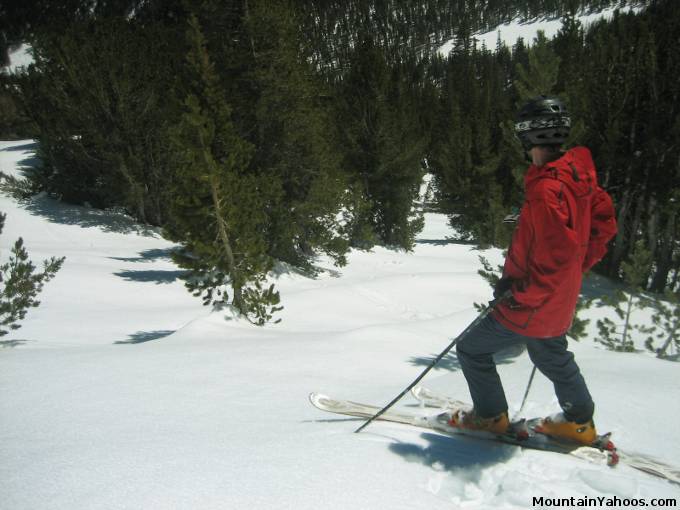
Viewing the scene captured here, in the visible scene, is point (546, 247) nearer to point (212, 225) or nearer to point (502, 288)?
point (502, 288)

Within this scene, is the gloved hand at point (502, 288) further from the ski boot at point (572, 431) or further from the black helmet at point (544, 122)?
the ski boot at point (572, 431)

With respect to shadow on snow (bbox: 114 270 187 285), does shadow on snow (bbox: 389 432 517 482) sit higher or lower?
higher

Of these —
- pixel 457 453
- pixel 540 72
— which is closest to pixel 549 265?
pixel 457 453

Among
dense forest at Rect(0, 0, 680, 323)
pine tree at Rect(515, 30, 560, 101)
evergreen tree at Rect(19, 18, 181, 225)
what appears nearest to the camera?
pine tree at Rect(515, 30, 560, 101)

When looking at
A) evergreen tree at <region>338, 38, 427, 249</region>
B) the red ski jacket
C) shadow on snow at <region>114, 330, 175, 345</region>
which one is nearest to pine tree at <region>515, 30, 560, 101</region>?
the red ski jacket

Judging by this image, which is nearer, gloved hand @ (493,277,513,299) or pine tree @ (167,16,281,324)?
gloved hand @ (493,277,513,299)

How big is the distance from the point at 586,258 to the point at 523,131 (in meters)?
0.94

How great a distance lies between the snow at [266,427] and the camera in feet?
7.01

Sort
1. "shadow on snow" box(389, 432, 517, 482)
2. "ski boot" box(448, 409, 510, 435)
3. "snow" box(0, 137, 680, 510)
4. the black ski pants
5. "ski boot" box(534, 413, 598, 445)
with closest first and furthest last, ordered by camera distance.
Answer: "snow" box(0, 137, 680, 510)
"shadow on snow" box(389, 432, 517, 482)
the black ski pants
"ski boot" box(534, 413, 598, 445)
"ski boot" box(448, 409, 510, 435)

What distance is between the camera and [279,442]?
2643 millimetres

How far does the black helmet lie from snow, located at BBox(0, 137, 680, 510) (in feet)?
6.09

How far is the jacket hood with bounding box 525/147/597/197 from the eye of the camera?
239 centimetres

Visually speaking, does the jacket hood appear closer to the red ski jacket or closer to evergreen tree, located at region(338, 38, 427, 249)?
the red ski jacket

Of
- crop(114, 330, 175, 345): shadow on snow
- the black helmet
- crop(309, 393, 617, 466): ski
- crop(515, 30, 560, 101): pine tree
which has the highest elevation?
crop(515, 30, 560, 101): pine tree
